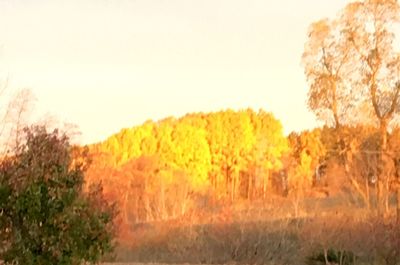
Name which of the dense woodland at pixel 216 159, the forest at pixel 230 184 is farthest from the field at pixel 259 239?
the dense woodland at pixel 216 159

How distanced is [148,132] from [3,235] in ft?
212

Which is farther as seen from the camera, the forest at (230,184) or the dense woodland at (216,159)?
the dense woodland at (216,159)

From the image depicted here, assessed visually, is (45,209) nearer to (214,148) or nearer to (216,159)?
(216,159)

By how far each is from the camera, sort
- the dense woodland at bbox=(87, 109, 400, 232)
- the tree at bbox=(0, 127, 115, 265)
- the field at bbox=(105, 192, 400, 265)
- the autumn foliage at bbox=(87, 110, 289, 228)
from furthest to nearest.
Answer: the autumn foliage at bbox=(87, 110, 289, 228)
the dense woodland at bbox=(87, 109, 400, 232)
the field at bbox=(105, 192, 400, 265)
the tree at bbox=(0, 127, 115, 265)

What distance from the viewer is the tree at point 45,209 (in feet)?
36.5

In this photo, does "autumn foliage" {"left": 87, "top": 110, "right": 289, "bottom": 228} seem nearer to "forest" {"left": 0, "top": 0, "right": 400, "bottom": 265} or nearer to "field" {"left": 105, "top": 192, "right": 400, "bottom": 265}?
"forest" {"left": 0, "top": 0, "right": 400, "bottom": 265}

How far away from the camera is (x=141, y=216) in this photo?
5097cm

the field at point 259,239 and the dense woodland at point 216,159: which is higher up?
the dense woodland at point 216,159

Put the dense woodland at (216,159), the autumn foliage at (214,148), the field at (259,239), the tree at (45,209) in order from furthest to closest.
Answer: the autumn foliage at (214,148)
the dense woodland at (216,159)
the field at (259,239)
the tree at (45,209)

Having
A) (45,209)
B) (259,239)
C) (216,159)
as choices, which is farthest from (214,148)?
(45,209)

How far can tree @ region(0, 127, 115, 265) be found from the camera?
36.5 feet

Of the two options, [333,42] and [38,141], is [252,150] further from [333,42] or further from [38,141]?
[38,141]

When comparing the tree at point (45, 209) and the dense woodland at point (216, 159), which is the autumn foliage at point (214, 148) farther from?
the tree at point (45, 209)

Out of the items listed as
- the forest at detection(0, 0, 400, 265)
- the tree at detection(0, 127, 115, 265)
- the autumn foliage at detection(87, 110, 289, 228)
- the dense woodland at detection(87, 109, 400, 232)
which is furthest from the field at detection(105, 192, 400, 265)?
the autumn foliage at detection(87, 110, 289, 228)
